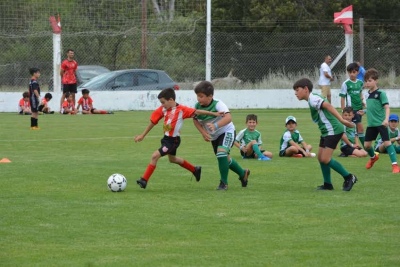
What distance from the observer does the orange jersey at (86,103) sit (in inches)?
1228

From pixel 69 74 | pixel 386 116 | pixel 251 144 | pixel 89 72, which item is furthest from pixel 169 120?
pixel 89 72

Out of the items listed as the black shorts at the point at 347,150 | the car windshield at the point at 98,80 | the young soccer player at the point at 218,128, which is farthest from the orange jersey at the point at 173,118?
the car windshield at the point at 98,80

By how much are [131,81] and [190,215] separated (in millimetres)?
24010

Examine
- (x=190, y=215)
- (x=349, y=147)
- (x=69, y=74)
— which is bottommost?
(x=190, y=215)

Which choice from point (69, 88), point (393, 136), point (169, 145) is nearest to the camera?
point (169, 145)

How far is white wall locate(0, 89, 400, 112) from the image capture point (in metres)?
32.9

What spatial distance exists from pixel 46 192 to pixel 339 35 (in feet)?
80.8

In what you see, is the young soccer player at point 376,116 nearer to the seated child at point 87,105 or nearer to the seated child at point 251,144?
the seated child at point 251,144

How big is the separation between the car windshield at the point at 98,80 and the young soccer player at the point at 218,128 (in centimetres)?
2099

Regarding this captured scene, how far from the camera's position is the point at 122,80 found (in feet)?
110

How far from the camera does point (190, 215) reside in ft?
32.5

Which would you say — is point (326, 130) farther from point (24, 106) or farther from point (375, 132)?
point (24, 106)

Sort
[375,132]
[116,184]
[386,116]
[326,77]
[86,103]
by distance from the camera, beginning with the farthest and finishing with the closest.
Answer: [326,77] < [86,103] < [375,132] < [386,116] < [116,184]

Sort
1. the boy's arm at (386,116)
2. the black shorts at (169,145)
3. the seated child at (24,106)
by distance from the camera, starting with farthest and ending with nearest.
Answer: the seated child at (24,106)
the boy's arm at (386,116)
the black shorts at (169,145)
